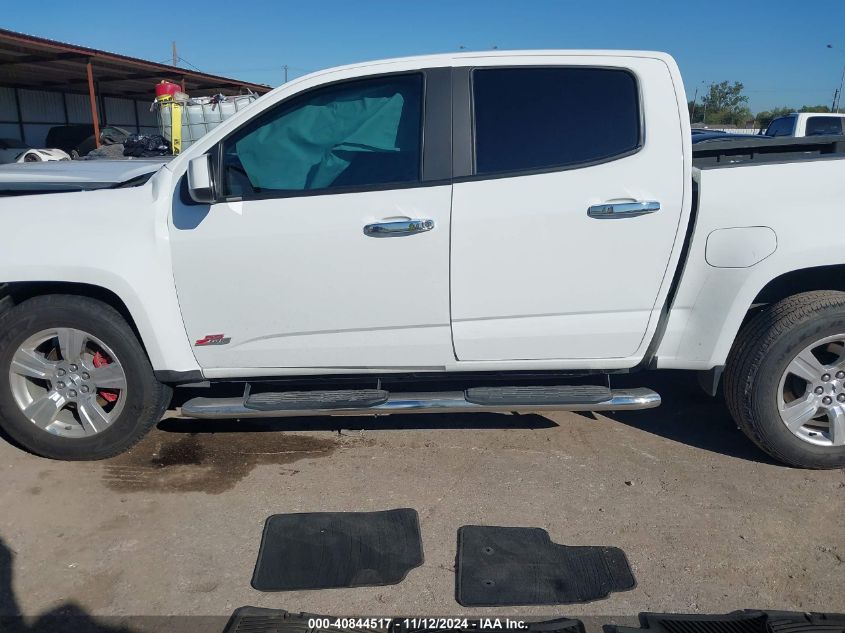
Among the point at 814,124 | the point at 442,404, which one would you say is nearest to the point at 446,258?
the point at 442,404

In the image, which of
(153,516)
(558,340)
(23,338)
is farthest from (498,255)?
(23,338)

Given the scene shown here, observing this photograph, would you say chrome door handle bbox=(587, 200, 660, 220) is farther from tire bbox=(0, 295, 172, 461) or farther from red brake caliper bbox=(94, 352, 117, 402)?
red brake caliper bbox=(94, 352, 117, 402)

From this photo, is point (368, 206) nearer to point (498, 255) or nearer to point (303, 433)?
point (498, 255)

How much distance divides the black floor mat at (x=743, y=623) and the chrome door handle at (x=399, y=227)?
1857mm

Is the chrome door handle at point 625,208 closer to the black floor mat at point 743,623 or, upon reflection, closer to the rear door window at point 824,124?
the black floor mat at point 743,623

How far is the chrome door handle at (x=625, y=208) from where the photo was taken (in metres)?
3.28

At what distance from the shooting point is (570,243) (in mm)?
3328

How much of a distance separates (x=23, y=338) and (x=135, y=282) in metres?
0.72

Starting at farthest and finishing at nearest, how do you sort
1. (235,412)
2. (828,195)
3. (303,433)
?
(303,433)
(235,412)
(828,195)

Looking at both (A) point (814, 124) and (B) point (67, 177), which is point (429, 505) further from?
(A) point (814, 124)

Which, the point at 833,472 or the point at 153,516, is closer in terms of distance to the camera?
the point at 153,516

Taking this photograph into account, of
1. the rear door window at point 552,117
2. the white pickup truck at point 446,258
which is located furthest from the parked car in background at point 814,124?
the rear door window at point 552,117

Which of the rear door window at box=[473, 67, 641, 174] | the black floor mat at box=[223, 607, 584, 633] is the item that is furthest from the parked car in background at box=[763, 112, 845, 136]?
the black floor mat at box=[223, 607, 584, 633]

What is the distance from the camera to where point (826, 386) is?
11.6ft
